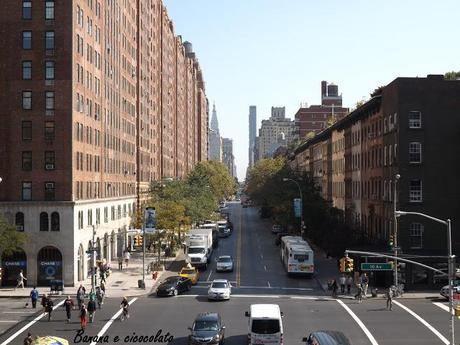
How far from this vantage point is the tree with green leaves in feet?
188

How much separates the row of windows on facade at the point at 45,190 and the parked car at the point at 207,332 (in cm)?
3089

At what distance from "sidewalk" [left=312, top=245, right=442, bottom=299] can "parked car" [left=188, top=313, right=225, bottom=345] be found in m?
21.3

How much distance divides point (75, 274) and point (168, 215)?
1960cm

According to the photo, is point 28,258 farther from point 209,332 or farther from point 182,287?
point 209,332

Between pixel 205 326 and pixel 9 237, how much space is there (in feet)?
93.3

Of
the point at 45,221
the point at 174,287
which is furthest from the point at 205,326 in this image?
the point at 45,221

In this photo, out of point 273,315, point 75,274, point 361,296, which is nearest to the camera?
point 273,315

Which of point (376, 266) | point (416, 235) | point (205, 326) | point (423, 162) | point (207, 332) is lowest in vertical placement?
point (207, 332)

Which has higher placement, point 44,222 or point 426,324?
point 44,222

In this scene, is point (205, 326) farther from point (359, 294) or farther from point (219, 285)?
point (359, 294)

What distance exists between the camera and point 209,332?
3509cm

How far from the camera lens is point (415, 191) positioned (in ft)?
207

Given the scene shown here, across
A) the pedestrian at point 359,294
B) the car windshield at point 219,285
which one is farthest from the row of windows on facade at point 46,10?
the pedestrian at point 359,294

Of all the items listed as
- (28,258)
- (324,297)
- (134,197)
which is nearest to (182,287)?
(324,297)
